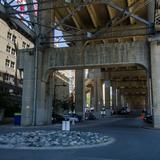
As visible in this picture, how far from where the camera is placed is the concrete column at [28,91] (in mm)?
31750

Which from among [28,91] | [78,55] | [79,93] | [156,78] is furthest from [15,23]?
[79,93]

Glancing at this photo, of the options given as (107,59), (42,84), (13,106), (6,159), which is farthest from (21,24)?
(6,159)

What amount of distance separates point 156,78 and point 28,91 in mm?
13446

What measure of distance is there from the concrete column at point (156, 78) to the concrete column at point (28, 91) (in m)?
12.7

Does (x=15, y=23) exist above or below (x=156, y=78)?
above

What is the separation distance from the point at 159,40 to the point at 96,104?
1673 inches

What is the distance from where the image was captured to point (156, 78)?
28125mm

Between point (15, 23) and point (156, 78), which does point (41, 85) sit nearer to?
point (15, 23)

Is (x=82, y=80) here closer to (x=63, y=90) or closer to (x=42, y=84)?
(x=42, y=84)

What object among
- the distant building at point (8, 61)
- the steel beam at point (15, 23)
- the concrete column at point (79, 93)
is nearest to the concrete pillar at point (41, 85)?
the steel beam at point (15, 23)

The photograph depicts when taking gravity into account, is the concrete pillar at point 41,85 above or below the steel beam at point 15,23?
below

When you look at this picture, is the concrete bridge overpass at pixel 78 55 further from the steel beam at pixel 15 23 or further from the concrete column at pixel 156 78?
the steel beam at pixel 15 23

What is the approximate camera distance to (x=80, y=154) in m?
10.9

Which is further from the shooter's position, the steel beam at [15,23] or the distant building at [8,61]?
the distant building at [8,61]
